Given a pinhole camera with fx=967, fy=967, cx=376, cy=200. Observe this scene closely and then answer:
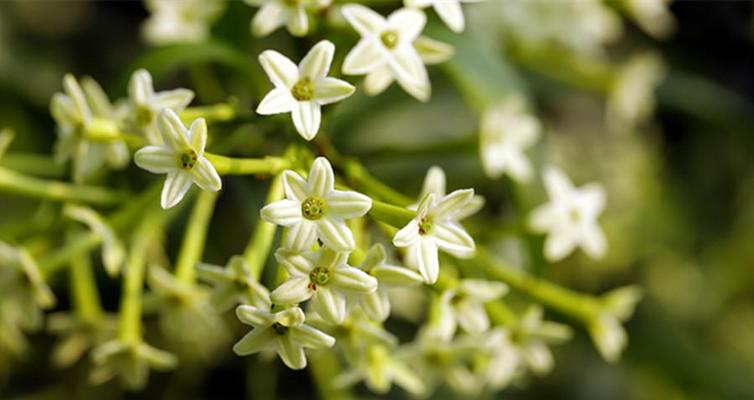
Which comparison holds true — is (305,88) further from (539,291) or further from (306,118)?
(539,291)

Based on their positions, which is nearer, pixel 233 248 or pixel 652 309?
pixel 233 248

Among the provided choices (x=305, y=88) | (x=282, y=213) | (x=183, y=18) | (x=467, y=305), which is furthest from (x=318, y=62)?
(x=183, y=18)

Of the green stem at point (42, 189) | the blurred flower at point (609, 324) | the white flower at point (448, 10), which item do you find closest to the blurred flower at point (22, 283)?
the green stem at point (42, 189)

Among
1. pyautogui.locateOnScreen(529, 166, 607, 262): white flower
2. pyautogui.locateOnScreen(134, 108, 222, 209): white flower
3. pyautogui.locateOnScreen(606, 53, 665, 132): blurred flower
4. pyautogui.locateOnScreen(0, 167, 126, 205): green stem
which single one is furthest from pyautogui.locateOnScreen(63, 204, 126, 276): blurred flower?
pyautogui.locateOnScreen(606, 53, 665, 132): blurred flower

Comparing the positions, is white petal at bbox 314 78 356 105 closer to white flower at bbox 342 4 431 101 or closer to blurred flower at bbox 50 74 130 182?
white flower at bbox 342 4 431 101

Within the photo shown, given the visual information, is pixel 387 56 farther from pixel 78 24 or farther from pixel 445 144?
pixel 78 24

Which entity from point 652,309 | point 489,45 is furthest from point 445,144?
point 652,309

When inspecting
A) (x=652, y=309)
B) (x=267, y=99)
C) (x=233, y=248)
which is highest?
(x=652, y=309)
